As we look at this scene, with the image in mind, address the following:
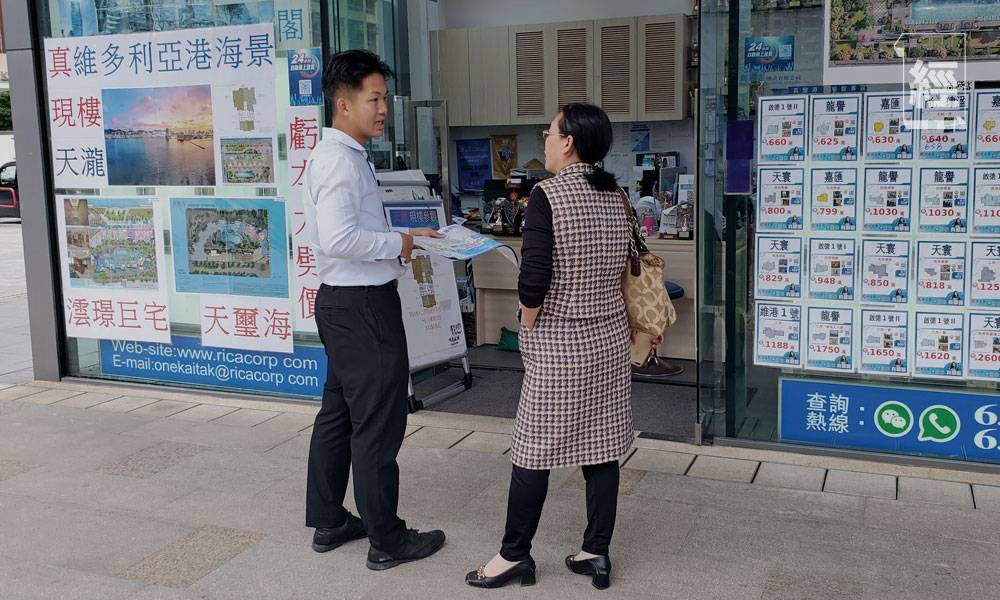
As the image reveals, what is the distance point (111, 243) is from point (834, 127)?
12.5ft

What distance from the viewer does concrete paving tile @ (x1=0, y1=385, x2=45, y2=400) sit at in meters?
5.58

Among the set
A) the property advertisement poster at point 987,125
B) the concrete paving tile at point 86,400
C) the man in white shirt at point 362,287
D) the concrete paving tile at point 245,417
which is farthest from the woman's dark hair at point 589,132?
the concrete paving tile at point 86,400

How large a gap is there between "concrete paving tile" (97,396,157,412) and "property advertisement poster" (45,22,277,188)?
1160 millimetres

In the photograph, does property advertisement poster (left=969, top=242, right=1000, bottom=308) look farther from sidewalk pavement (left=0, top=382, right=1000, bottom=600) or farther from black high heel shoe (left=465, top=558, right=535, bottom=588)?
black high heel shoe (left=465, top=558, right=535, bottom=588)

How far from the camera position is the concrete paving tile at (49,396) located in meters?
5.48

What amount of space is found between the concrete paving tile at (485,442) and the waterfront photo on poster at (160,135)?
6.39 feet

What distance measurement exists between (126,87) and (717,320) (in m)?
3.29

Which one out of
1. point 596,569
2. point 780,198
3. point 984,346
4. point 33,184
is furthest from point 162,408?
point 984,346

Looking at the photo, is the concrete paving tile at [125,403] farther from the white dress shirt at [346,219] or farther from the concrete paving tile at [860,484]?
the concrete paving tile at [860,484]

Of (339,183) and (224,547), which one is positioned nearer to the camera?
(339,183)

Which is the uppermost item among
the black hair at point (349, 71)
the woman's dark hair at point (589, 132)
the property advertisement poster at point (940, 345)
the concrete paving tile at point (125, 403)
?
the black hair at point (349, 71)

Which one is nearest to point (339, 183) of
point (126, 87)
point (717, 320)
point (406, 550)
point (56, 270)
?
point (406, 550)

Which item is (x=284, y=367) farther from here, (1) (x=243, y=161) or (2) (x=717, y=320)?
(2) (x=717, y=320)

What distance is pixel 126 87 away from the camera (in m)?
5.32
